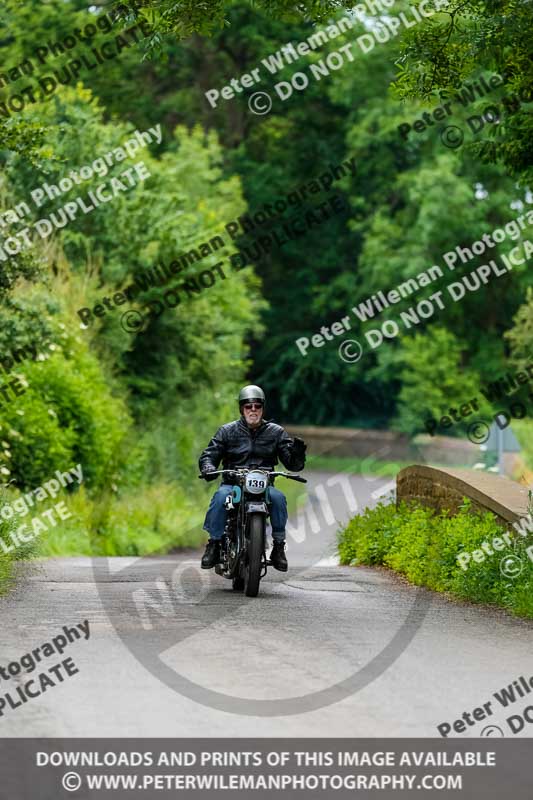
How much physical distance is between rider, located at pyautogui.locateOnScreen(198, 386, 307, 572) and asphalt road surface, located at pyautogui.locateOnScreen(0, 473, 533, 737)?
1.96 feet

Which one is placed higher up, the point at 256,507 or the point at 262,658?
the point at 256,507

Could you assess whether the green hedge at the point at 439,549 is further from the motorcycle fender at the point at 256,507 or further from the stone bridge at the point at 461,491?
the motorcycle fender at the point at 256,507

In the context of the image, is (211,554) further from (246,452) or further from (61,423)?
(61,423)

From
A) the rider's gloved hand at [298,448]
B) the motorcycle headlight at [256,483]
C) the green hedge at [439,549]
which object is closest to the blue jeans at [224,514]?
the motorcycle headlight at [256,483]

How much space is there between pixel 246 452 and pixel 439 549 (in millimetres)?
2301


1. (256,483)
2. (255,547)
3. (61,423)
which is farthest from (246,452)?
(61,423)

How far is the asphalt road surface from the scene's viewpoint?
7.85 metres

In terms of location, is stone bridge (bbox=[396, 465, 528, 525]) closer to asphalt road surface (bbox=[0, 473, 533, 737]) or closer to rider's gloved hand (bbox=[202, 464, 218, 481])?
asphalt road surface (bbox=[0, 473, 533, 737])

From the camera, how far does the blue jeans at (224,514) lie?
13.3 meters

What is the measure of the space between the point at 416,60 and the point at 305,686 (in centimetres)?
721

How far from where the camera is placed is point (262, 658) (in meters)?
9.67

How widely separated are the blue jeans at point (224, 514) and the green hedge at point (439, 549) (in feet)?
5.65

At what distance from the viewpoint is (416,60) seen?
14.0 m
